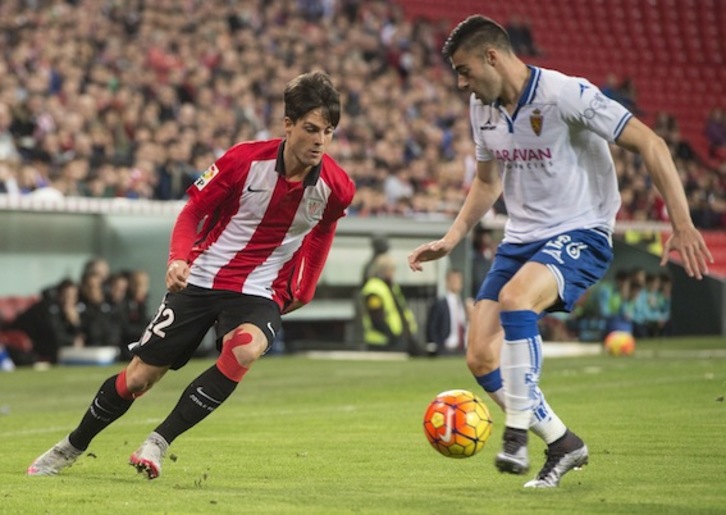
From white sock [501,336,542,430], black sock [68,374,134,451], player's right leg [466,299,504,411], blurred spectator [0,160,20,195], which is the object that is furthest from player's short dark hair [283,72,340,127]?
blurred spectator [0,160,20,195]

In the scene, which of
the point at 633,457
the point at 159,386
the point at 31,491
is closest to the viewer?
the point at 31,491

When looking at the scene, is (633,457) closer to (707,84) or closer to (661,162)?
(661,162)

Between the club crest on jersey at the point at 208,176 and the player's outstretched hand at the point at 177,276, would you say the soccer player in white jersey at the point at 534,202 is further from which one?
the player's outstretched hand at the point at 177,276

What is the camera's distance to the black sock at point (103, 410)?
7707 millimetres

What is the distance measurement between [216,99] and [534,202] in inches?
670

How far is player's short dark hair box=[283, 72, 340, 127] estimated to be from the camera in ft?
24.1

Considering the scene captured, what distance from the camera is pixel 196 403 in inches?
293

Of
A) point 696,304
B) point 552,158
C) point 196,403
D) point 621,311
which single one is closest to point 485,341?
point 552,158

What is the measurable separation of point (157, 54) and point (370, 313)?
18.4 ft

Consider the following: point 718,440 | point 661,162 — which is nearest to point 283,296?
point 661,162

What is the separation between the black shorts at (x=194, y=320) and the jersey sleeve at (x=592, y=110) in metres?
1.78

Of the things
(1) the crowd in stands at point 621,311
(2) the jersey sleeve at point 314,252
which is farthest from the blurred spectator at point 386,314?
(2) the jersey sleeve at point 314,252

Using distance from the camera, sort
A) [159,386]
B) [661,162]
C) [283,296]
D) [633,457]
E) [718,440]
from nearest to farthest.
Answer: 1. [661,162]
2. [283,296]
3. [633,457]
4. [718,440]
5. [159,386]

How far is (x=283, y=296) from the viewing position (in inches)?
309
